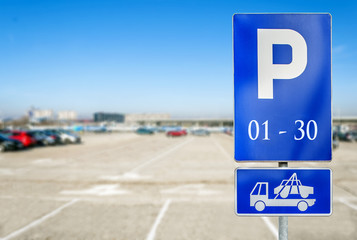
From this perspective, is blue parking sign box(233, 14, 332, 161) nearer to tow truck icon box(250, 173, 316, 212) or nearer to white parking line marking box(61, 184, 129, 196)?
tow truck icon box(250, 173, 316, 212)

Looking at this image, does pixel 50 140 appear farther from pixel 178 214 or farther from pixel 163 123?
pixel 163 123

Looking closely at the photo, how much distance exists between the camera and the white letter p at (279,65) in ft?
5.51

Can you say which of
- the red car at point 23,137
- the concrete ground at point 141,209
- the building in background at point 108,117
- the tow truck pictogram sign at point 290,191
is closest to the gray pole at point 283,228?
the tow truck pictogram sign at point 290,191

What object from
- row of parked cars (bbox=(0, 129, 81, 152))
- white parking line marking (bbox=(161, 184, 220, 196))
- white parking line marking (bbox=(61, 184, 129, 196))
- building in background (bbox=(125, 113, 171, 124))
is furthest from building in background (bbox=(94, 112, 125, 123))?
white parking line marking (bbox=(161, 184, 220, 196))

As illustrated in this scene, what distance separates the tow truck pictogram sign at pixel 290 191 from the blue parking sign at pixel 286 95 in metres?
0.12

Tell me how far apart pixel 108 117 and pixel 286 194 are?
167902mm

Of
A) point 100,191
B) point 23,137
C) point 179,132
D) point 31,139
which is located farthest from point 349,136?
point 23,137

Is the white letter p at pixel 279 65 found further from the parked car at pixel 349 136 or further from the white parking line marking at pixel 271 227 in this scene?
the parked car at pixel 349 136

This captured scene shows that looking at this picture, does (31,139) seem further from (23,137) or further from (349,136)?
(349,136)

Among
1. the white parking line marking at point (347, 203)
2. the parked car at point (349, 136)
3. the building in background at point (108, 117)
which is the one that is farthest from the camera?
the building in background at point (108, 117)

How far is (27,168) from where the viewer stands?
519 inches

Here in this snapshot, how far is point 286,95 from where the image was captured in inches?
66.2

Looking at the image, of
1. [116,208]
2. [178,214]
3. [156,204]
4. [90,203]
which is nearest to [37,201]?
[90,203]

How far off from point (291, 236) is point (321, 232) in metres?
0.74
